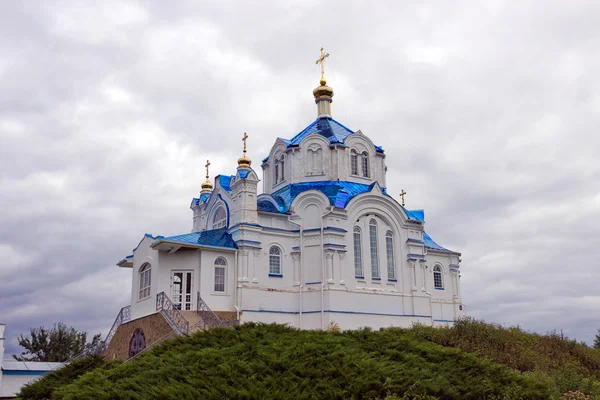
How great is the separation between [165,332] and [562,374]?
11585 millimetres

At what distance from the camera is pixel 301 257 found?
25078 mm

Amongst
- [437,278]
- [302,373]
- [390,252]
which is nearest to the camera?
[302,373]

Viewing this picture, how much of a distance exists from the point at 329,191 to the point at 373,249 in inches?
125

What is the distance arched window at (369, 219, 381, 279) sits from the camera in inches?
1029

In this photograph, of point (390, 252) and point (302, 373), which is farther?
point (390, 252)

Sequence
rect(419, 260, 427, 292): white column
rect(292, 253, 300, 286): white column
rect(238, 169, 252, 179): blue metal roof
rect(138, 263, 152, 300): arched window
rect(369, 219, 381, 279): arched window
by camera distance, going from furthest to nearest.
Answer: rect(419, 260, 427, 292): white column, rect(369, 219, 381, 279): arched window, rect(292, 253, 300, 286): white column, rect(238, 169, 252, 179): blue metal roof, rect(138, 263, 152, 300): arched window

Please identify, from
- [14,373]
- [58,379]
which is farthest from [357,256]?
[14,373]

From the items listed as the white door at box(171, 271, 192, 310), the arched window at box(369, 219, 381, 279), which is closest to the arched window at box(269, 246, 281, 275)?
the white door at box(171, 271, 192, 310)

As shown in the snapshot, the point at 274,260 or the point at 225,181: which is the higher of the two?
the point at 225,181

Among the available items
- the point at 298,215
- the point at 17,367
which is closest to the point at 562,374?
the point at 298,215

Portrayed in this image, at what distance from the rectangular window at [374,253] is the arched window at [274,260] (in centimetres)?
415

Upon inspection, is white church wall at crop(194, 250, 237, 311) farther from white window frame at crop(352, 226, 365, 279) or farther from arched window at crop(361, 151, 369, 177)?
arched window at crop(361, 151, 369, 177)

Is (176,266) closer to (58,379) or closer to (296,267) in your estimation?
(296,267)

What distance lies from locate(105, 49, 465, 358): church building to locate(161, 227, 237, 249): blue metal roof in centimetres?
5
